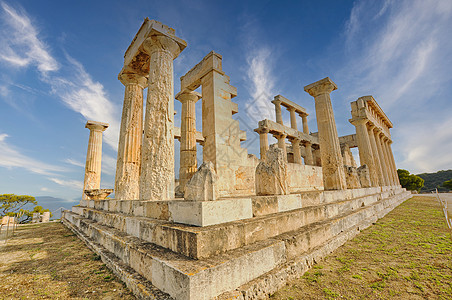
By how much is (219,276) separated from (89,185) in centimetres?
1246

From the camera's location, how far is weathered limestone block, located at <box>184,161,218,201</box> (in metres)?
2.74

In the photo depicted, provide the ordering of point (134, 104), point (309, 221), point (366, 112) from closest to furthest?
point (309, 221)
point (134, 104)
point (366, 112)

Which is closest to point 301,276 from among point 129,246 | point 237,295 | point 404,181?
point 237,295

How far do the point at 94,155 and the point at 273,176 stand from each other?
1202 cm

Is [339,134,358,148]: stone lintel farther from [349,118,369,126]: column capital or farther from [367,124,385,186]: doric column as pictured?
[349,118,369,126]: column capital

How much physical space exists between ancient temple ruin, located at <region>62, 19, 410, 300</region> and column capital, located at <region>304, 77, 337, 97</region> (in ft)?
0.14

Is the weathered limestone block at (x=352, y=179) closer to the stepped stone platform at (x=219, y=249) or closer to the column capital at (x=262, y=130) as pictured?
the stepped stone platform at (x=219, y=249)

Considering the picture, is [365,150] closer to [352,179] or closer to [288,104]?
[352,179]

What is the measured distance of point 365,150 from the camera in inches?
510

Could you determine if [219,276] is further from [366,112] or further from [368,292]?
[366,112]

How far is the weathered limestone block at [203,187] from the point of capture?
2.74 meters

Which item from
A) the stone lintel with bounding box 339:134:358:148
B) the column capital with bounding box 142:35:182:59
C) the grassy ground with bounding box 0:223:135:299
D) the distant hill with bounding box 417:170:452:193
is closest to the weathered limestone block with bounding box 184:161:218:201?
the grassy ground with bounding box 0:223:135:299

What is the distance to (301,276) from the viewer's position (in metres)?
2.72

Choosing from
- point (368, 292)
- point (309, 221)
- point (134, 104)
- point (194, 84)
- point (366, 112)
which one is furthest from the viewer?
point (366, 112)
